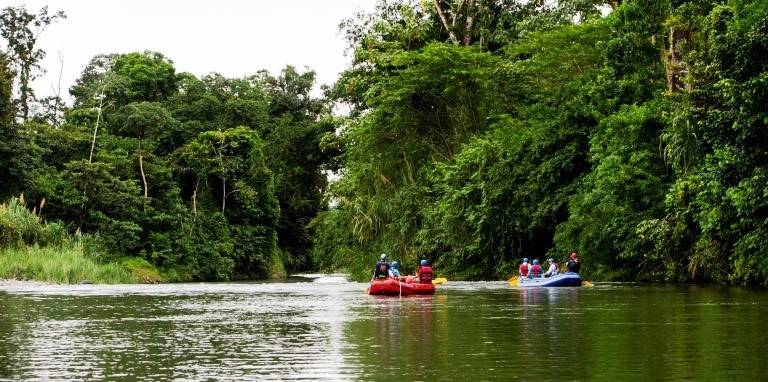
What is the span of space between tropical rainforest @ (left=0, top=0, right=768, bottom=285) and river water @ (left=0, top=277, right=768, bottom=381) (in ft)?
22.7

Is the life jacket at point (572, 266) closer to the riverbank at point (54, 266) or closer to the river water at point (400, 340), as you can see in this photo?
the river water at point (400, 340)

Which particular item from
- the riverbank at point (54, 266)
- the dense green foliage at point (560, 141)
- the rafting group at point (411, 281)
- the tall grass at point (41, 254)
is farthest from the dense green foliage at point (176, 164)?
the rafting group at point (411, 281)

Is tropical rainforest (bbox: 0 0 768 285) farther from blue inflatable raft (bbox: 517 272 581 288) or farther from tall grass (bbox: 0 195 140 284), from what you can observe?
blue inflatable raft (bbox: 517 272 581 288)

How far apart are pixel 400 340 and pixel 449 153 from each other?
39277 mm

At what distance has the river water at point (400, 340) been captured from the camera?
39.7ft

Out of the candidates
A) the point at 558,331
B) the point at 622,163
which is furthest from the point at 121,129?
the point at 558,331

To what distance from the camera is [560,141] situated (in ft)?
147

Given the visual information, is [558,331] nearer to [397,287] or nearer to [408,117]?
[397,287]

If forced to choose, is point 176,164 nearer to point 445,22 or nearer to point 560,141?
point 445,22

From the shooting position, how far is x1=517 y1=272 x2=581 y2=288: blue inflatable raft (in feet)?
121

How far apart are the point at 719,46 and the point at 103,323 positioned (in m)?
17.9

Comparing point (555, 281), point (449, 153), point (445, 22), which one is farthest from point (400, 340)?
point (445, 22)

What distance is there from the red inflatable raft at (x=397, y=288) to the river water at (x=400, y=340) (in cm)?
384

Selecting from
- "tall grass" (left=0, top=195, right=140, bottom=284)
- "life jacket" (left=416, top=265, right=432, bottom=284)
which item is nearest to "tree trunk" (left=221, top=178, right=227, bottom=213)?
"tall grass" (left=0, top=195, right=140, bottom=284)
